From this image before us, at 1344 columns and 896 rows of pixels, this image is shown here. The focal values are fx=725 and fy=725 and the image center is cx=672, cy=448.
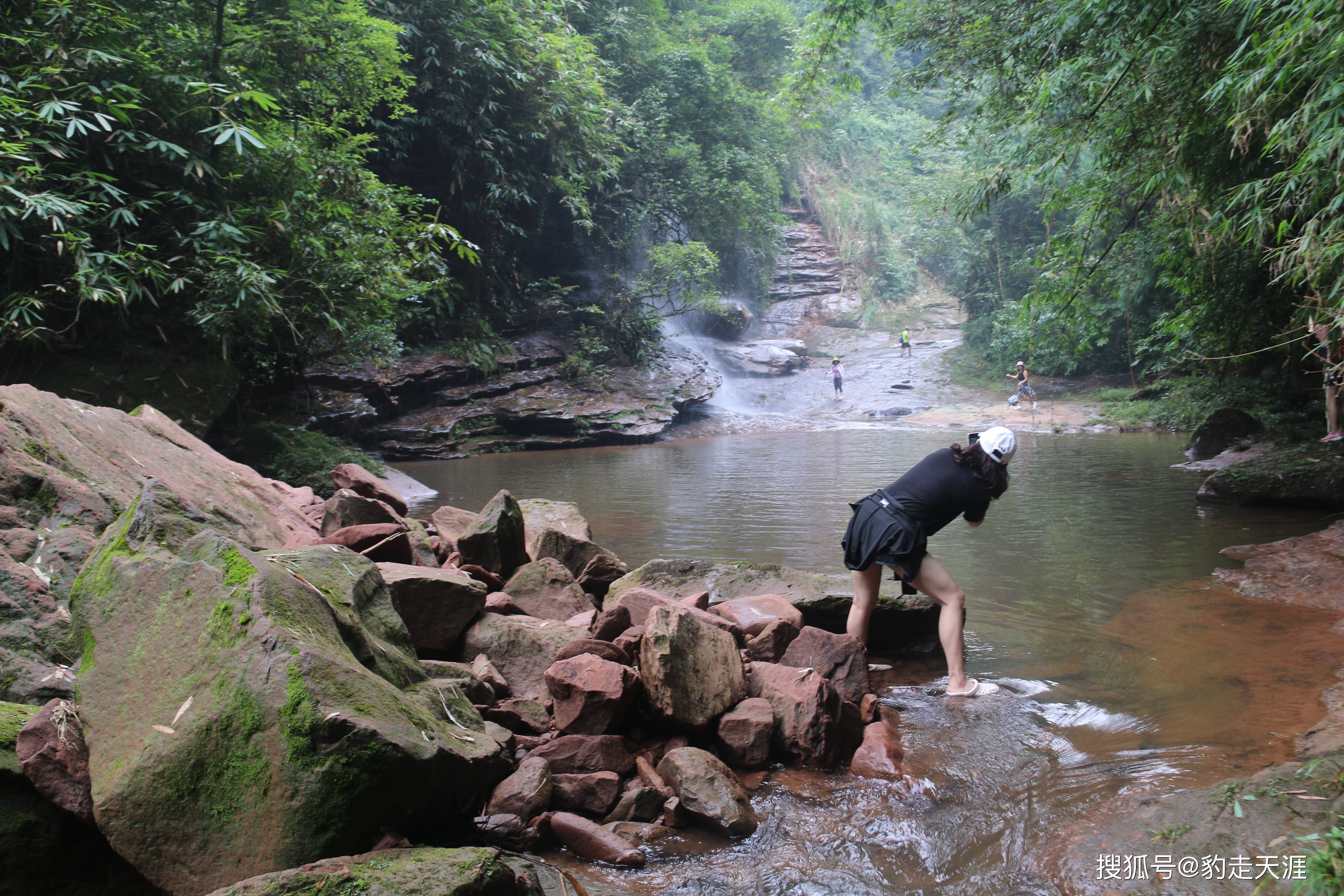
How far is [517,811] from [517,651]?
1266 mm

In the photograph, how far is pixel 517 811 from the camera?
2658mm

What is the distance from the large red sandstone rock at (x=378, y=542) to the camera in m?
4.41

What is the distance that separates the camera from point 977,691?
154 inches

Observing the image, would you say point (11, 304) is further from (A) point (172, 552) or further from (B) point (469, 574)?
(A) point (172, 552)

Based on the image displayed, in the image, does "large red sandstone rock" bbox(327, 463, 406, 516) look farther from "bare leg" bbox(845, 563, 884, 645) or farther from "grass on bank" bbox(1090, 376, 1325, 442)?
"grass on bank" bbox(1090, 376, 1325, 442)

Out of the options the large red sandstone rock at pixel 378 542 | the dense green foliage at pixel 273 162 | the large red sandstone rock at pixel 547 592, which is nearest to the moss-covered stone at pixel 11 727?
the large red sandstone rock at pixel 378 542

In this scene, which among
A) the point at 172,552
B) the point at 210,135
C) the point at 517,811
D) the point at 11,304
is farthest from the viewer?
the point at 210,135

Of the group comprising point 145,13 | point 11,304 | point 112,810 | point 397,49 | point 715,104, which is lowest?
point 112,810

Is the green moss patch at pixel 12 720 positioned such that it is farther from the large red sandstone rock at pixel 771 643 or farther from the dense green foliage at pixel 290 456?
the dense green foliage at pixel 290 456

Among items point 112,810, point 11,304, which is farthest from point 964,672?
point 11,304

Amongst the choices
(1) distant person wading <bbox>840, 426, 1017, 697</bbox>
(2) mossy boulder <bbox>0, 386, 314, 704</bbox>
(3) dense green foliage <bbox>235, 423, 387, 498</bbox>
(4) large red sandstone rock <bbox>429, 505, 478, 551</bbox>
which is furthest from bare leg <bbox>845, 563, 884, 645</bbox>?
(3) dense green foliage <bbox>235, 423, 387, 498</bbox>

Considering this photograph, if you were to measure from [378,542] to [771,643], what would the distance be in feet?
8.07

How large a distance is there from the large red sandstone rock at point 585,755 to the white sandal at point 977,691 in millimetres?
1873

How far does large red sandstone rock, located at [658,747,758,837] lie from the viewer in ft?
9.01
